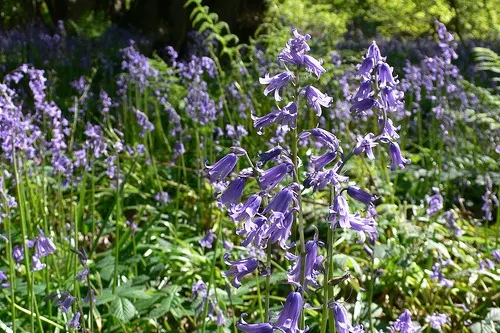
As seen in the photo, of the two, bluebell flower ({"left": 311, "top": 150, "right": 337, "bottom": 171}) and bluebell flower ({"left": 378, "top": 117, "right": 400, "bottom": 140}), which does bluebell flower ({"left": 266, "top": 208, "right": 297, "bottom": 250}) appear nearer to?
bluebell flower ({"left": 311, "top": 150, "right": 337, "bottom": 171})

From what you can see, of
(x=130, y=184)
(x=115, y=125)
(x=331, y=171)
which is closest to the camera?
(x=331, y=171)

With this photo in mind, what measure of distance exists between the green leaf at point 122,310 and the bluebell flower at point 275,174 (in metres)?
1.14

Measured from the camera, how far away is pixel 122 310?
7.50 ft

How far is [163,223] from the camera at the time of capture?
3.69 metres

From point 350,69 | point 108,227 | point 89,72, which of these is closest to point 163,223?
point 108,227

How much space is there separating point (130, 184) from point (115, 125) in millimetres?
1425

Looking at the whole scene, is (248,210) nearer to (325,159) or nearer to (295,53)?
(325,159)

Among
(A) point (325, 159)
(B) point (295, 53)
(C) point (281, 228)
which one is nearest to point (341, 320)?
(C) point (281, 228)

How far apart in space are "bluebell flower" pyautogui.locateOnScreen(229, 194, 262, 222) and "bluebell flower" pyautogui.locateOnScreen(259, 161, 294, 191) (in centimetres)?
3

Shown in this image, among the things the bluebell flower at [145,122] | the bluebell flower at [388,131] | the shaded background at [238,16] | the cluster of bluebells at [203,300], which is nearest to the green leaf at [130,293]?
the cluster of bluebells at [203,300]

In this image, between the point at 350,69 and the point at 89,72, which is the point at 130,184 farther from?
the point at 89,72

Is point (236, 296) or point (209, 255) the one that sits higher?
point (236, 296)

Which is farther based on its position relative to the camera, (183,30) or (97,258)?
(183,30)

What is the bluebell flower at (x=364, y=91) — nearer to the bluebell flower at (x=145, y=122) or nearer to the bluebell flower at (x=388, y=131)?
the bluebell flower at (x=388, y=131)
